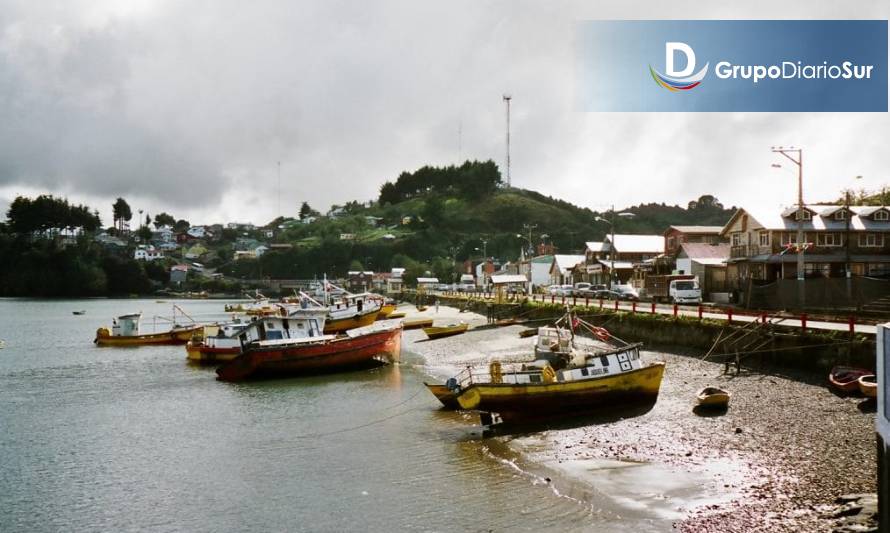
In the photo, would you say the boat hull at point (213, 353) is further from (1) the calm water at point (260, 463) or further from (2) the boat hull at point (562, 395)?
(2) the boat hull at point (562, 395)

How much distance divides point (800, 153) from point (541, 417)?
99.4ft

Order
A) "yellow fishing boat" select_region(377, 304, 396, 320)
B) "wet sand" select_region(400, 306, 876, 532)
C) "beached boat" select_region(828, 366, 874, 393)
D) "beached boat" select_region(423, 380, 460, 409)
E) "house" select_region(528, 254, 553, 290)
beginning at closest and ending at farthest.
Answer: "wet sand" select_region(400, 306, 876, 532) < "beached boat" select_region(828, 366, 874, 393) < "beached boat" select_region(423, 380, 460, 409) < "yellow fishing boat" select_region(377, 304, 396, 320) < "house" select_region(528, 254, 553, 290)

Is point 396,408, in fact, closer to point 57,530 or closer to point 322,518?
point 322,518

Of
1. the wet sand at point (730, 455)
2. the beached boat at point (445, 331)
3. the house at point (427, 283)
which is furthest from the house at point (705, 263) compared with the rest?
the house at point (427, 283)

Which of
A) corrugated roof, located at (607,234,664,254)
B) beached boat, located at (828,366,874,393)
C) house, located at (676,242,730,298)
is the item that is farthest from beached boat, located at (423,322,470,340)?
corrugated roof, located at (607,234,664,254)

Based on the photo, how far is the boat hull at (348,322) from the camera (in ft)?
211

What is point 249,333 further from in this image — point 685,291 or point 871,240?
point 871,240

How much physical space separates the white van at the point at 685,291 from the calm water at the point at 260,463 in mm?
26807

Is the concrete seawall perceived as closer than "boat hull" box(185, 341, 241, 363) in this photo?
Yes

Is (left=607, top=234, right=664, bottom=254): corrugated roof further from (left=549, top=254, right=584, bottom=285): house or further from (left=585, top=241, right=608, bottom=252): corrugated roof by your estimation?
(left=549, top=254, right=584, bottom=285): house

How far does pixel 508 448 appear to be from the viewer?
22.6 meters

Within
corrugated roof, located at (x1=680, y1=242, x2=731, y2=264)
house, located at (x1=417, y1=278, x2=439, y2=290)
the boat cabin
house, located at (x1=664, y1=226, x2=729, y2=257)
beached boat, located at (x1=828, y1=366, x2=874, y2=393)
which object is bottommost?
the boat cabin

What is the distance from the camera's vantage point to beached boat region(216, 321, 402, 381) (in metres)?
41.1

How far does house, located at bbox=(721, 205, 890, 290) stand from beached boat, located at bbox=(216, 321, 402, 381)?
30.9m
